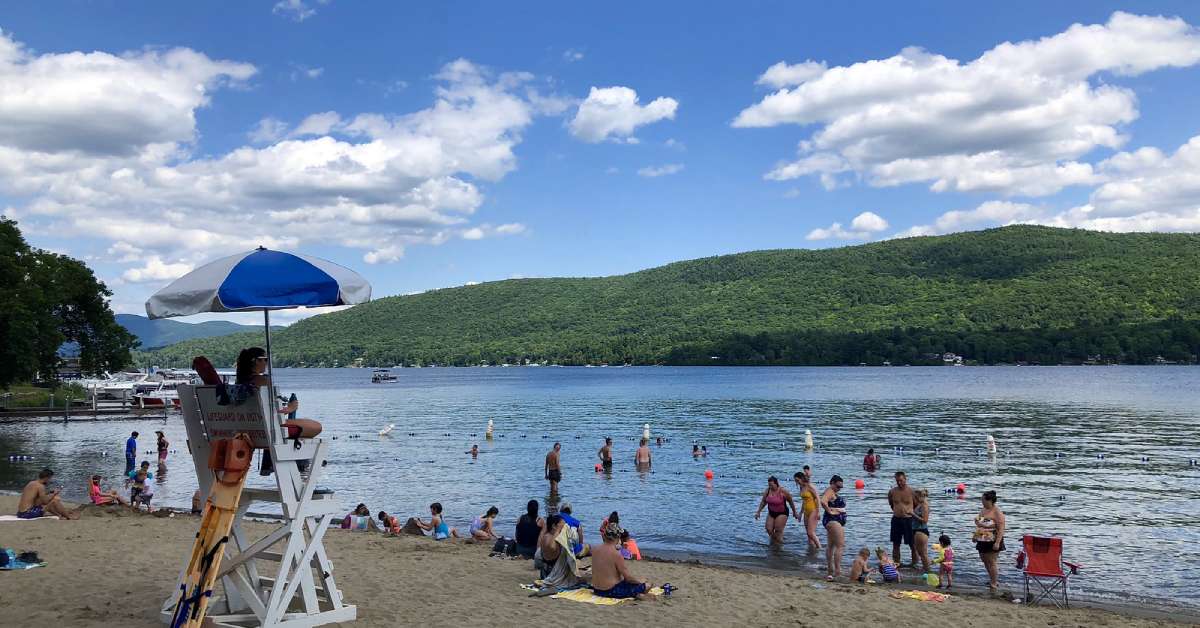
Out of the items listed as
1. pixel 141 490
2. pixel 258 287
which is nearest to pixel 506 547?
pixel 258 287

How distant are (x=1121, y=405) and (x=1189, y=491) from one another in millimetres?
42540

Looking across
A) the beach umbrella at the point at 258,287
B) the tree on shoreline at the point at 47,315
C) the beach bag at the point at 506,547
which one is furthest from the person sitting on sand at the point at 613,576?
the tree on shoreline at the point at 47,315

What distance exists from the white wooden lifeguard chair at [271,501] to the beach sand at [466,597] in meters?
1.11

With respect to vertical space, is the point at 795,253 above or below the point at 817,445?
above

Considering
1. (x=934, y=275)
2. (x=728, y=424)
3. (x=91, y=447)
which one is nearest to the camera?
(x=91, y=447)

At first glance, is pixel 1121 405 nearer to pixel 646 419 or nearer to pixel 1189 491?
pixel 646 419

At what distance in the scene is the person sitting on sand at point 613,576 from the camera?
10.5 meters

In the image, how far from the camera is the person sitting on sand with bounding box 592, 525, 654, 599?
415 inches

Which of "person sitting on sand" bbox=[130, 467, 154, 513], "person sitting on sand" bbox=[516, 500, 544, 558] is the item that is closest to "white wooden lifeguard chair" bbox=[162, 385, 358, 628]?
"person sitting on sand" bbox=[516, 500, 544, 558]

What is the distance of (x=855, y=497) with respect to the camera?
23.2 metres

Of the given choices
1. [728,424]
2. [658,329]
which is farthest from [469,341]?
[728,424]

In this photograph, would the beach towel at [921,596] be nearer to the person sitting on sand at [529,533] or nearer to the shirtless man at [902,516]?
the shirtless man at [902,516]

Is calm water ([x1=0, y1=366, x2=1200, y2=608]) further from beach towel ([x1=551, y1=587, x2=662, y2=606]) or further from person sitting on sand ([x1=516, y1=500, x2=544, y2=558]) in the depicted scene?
beach towel ([x1=551, y1=587, x2=662, y2=606])

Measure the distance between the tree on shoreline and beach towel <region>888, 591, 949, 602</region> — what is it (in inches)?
1806
